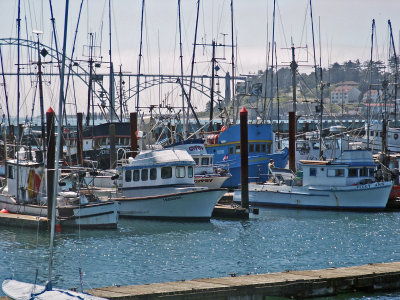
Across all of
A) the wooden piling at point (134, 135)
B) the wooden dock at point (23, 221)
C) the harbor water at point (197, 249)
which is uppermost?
the wooden piling at point (134, 135)

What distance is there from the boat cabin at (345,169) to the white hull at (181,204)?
7.51 m

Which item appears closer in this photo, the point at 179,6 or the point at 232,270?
the point at 232,270

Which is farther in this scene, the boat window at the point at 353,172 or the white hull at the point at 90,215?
the boat window at the point at 353,172

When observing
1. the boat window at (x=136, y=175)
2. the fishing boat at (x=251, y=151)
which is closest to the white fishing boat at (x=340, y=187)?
the boat window at (x=136, y=175)

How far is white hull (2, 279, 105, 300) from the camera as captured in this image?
54.6 feet

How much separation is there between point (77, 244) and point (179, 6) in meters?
29.3

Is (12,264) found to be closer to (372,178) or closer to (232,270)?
(232,270)

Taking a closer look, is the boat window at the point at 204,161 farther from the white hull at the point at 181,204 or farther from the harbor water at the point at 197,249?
the white hull at the point at 181,204

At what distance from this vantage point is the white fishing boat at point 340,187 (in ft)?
139

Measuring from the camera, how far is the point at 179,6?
5678 centimetres

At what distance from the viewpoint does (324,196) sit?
43.5 metres

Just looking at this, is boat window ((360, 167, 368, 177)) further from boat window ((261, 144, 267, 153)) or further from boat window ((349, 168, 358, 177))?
boat window ((261, 144, 267, 153))

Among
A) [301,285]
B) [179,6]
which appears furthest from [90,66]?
[301,285]

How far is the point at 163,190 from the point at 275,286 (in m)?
20.1
